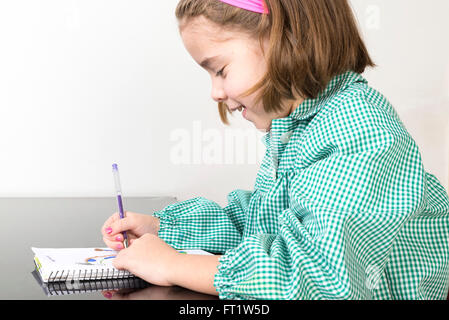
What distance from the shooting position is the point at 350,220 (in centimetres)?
69

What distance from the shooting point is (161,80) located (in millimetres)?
1637

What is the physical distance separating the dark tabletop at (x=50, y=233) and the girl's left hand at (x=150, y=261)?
0.6 inches

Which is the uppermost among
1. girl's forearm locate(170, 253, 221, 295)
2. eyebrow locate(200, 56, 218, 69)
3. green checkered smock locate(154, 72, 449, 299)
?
eyebrow locate(200, 56, 218, 69)

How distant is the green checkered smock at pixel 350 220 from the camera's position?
0.67 m

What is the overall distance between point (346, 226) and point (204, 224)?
18.2 inches

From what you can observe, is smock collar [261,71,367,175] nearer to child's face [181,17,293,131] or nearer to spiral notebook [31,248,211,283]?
child's face [181,17,293,131]

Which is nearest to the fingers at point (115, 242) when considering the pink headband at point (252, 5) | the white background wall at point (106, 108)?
the pink headband at point (252, 5)

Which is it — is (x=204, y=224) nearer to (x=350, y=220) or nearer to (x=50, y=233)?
(x=50, y=233)

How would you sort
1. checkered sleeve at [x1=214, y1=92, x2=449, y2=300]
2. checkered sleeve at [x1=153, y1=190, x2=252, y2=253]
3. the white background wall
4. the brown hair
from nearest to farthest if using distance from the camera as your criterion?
checkered sleeve at [x1=214, y1=92, x2=449, y2=300] < the brown hair < checkered sleeve at [x1=153, y1=190, x2=252, y2=253] < the white background wall

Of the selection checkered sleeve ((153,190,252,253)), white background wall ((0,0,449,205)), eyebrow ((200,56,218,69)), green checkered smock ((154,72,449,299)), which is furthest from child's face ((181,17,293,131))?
white background wall ((0,0,449,205))

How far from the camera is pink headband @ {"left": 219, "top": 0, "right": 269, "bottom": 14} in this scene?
92 centimetres

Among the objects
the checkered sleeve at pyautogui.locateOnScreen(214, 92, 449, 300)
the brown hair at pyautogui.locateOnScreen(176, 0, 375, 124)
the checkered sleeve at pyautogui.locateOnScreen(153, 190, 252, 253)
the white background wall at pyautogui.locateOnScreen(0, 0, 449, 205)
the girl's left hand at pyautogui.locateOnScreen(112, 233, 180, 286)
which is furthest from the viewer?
the white background wall at pyautogui.locateOnScreen(0, 0, 449, 205)

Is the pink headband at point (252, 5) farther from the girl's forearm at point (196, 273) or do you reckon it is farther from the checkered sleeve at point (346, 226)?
the girl's forearm at point (196, 273)
